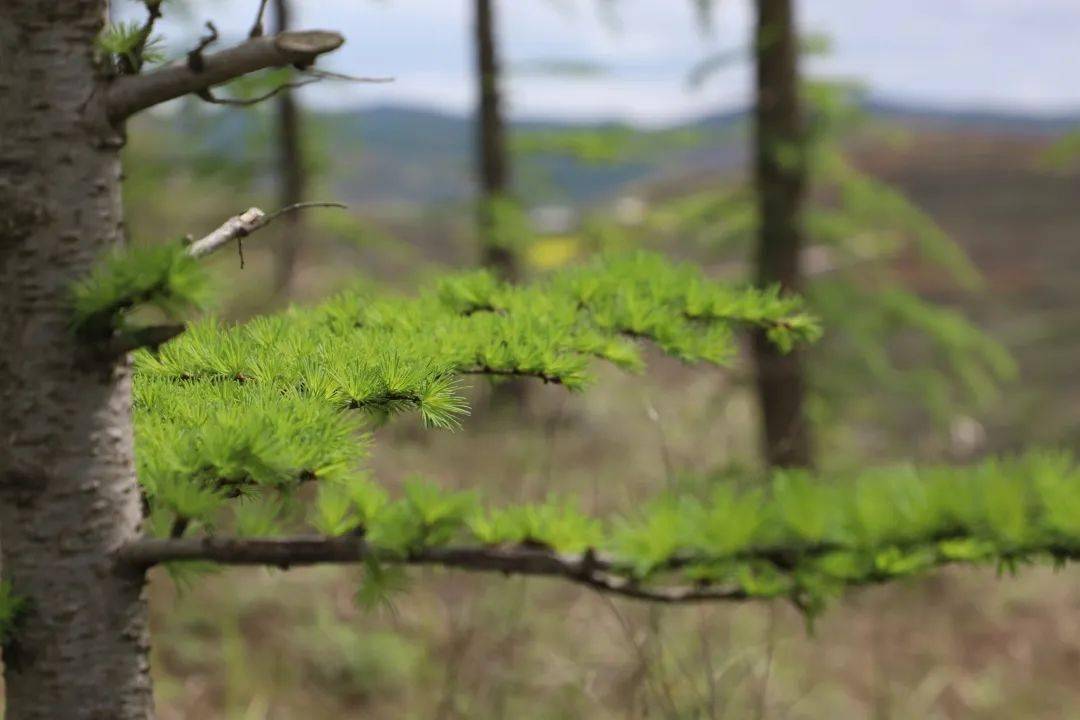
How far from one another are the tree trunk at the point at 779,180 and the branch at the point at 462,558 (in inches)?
202

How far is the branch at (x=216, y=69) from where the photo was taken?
4.26 ft

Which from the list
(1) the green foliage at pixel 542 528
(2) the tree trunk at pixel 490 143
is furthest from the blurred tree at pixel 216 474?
(2) the tree trunk at pixel 490 143

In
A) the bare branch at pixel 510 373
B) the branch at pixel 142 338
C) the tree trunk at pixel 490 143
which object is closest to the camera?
the branch at pixel 142 338

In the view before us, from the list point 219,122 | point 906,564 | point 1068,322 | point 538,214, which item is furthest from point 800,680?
point 1068,322

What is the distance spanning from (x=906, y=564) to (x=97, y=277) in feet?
3.32

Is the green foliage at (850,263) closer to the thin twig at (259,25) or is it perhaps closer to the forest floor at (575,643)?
the forest floor at (575,643)

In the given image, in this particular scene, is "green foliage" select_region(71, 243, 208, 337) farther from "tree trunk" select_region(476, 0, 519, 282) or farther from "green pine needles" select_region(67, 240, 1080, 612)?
"tree trunk" select_region(476, 0, 519, 282)

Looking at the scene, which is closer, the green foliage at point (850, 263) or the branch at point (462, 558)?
the branch at point (462, 558)

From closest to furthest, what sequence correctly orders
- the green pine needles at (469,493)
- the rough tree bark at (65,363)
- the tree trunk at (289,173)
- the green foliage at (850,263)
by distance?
1. the green pine needles at (469,493)
2. the rough tree bark at (65,363)
3. the green foliage at (850,263)
4. the tree trunk at (289,173)

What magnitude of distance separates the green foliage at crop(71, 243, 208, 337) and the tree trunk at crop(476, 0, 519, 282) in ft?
25.4

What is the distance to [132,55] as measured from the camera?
138 centimetres

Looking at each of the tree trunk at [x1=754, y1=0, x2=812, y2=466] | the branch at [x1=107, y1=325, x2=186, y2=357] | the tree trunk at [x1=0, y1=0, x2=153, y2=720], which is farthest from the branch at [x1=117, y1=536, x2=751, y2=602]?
the tree trunk at [x1=754, y1=0, x2=812, y2=466]

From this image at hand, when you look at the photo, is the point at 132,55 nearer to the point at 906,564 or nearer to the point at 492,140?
the point at 906,564

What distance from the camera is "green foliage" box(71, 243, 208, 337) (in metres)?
1.12
